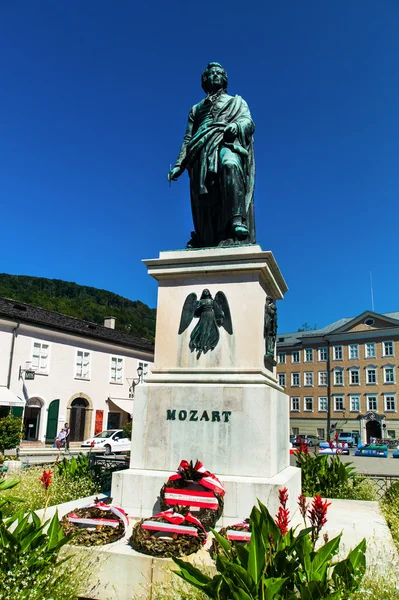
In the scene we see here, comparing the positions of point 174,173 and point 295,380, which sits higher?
point 295,380

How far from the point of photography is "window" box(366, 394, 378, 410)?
60.5 m

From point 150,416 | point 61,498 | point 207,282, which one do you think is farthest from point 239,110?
point 61,498

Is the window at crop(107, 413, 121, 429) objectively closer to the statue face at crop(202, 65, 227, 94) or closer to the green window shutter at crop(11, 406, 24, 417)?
the green window shutter at crop(11, 406, 24, 417)

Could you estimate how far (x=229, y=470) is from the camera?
221 inches

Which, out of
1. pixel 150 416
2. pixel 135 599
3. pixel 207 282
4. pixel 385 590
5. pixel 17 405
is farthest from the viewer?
pixel 17 405

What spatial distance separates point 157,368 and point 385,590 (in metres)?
3.68

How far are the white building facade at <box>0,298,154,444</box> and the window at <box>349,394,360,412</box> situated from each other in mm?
31535

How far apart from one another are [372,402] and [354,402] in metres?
2.29

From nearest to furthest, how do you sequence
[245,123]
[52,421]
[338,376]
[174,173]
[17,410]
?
1. [245,123]
2. [174,173]
3. [17,410]
4. [52,421]
5. [338,376]

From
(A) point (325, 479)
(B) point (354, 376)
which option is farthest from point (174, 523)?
(B) point (354, 376)

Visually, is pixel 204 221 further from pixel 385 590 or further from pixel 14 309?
pixel 14 309

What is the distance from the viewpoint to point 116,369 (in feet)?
135

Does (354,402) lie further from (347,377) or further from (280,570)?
(280,570)

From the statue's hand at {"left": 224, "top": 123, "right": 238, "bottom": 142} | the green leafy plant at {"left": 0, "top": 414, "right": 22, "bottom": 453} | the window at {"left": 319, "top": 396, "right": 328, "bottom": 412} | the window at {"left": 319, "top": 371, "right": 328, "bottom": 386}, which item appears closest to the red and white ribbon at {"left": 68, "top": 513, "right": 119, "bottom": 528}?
the statue's hand at {"left": 224, "top": 123, "right": 238, "bottom": 142}
